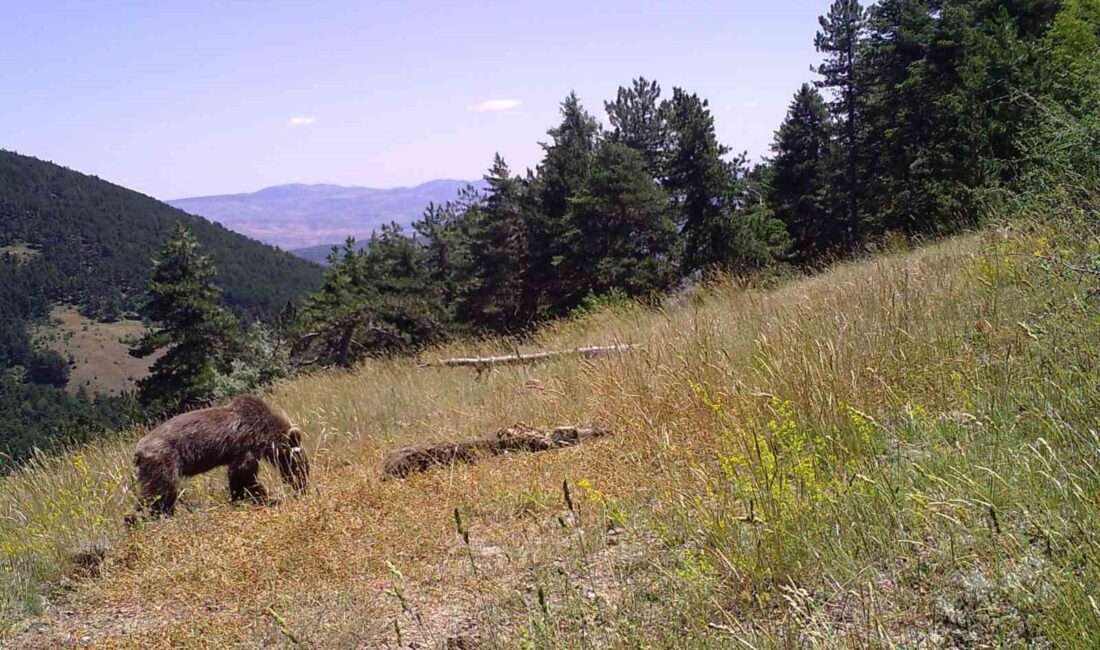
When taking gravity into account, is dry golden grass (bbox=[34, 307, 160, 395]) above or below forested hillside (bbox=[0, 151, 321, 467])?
below

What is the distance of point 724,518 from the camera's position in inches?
107

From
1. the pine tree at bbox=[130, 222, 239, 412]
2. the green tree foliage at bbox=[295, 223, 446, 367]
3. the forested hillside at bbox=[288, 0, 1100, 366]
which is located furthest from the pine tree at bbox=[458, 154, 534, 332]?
the pine tree at bbox=[130, 222, 239, 412]

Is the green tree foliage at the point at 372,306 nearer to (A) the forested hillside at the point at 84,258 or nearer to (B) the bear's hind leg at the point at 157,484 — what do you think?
(B) the bear's hind leg at the point at 157,484

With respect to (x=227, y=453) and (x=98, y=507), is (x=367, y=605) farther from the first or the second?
(x=98, y=507)

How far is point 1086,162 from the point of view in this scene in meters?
6.16

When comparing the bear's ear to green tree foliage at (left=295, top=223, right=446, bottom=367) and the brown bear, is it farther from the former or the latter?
green tree foliage at (left=295, top=223, right=446, bottom=367)

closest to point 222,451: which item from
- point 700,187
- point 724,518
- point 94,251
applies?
point 724,518

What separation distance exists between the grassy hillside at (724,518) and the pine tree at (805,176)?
91.2 ft

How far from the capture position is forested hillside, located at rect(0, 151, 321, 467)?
12062 cm

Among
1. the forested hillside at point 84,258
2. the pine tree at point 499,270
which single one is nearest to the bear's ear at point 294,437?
the pine tree at point 499,270

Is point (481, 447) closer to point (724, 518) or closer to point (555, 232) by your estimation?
point (724, 518)

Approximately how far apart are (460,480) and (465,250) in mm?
29309

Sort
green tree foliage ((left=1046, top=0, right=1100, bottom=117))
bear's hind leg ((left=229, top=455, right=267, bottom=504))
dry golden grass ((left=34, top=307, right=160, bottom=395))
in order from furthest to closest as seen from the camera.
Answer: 1. dry golden grass ((left=34, top=307, right=160, bottom=395))
2. green tree foliage ((left=1046, top=0, right=1100, bottom=117))
3. bear's hind leg ((left=229, top=455, right=267, bottom=504))

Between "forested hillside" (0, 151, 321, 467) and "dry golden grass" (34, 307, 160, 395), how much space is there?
224 cm
